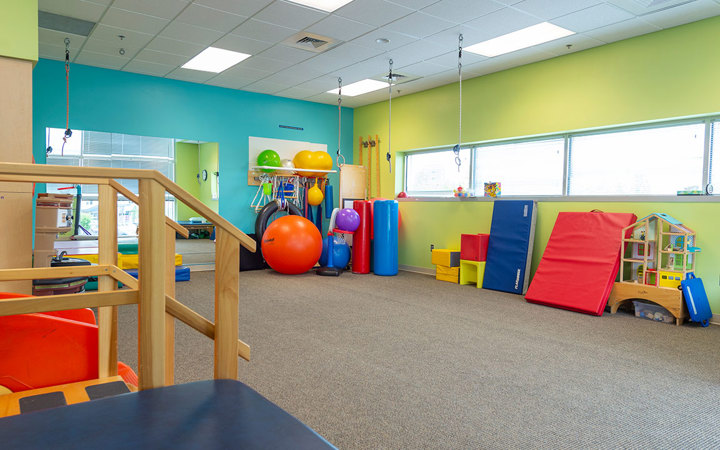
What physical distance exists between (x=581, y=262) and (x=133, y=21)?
580 cm

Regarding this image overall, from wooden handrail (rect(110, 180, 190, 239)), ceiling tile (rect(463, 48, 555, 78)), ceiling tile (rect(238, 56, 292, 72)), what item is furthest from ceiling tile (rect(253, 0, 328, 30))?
wooden handrail (rect(110, 180, 190, 239))

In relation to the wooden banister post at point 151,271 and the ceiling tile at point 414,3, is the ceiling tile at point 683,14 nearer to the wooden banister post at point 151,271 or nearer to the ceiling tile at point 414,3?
the ceiling tile at point 414,3

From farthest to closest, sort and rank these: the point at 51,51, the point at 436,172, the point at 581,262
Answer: the point at 436,172 → the point at 51,51 → the point at 581,262

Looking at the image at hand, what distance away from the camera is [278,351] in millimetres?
3705

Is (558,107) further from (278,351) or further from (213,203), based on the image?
(213,203)

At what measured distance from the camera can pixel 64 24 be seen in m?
5.34

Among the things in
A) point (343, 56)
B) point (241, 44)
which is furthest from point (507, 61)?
point (241, 44)

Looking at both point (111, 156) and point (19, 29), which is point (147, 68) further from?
point (111, 156)

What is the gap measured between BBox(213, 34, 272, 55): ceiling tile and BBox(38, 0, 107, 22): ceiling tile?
134cm

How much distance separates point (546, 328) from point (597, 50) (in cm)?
355

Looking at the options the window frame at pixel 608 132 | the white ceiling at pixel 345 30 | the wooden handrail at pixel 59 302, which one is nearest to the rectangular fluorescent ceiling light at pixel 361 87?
the white ceiling at pixel 345 30

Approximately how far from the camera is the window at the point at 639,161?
204 inches

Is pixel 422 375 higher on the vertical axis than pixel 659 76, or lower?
lower

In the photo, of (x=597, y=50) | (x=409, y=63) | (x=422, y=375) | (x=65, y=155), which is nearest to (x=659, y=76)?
(x=597, y=50)
